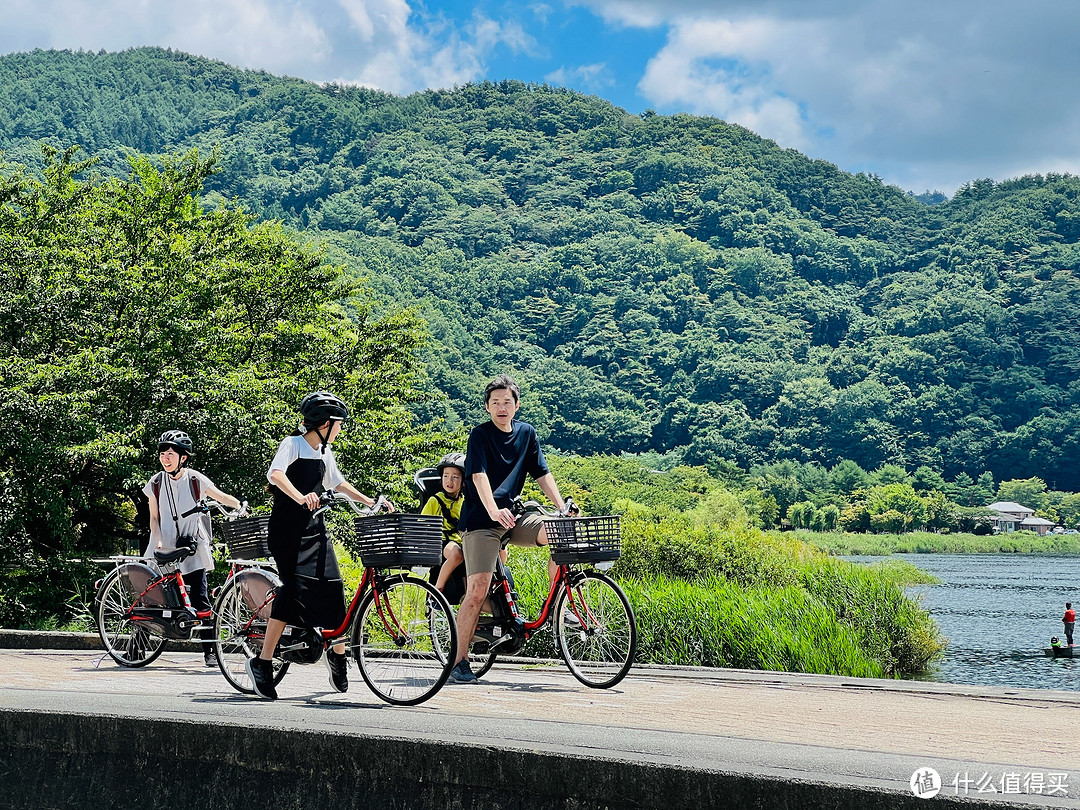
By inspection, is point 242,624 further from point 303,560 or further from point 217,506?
point 217,506

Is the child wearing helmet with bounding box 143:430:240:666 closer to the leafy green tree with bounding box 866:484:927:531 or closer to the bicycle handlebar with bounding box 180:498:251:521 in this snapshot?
the bicycle handlebar with bounding box 180:498:251:521

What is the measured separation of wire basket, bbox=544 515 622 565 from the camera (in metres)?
7.54

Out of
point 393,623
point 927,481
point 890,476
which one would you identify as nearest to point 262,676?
point 393,623

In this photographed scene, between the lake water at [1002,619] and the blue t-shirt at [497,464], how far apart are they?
16.1 m

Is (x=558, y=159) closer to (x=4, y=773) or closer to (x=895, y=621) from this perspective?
(x=895, y=621)

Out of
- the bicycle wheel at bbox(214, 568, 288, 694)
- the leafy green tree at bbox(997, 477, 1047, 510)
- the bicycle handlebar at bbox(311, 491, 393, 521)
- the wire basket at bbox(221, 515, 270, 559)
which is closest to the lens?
the bicycle handlebar at bbox(311, 491, 393, 521)

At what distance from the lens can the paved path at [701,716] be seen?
451 centimetres

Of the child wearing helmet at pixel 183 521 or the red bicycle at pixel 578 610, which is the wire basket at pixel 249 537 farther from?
the red bicycle at pixel 578 610

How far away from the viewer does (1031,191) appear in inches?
6781

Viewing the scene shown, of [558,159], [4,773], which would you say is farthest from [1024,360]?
[4,773]

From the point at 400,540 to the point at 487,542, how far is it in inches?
39.0

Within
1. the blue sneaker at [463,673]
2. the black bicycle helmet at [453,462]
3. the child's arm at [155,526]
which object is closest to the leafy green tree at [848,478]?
the child's arm at [155,526]

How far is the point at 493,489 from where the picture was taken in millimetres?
7602

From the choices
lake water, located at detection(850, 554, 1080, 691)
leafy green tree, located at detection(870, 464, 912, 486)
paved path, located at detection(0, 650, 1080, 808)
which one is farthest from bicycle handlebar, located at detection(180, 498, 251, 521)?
leafy green tree, located at detection(870, 464, 912, 486)
